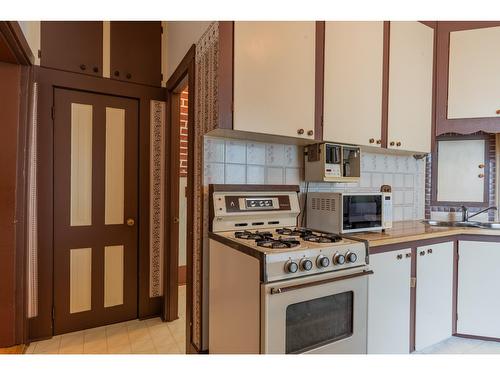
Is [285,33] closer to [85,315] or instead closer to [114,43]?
[114,43]

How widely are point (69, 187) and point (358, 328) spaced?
89.2 inches

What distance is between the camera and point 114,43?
2455 millimetres

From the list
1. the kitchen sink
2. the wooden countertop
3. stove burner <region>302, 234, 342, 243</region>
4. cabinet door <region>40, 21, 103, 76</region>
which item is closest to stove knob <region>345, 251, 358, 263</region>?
stove burner <region>302, 234, 342, 243</region>

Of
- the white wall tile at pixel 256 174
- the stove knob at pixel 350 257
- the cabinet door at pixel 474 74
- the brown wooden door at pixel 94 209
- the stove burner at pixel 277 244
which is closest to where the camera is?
the stove burner at pixel 277 244

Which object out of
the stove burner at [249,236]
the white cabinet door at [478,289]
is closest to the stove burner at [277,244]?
the stove burner at [249,236]

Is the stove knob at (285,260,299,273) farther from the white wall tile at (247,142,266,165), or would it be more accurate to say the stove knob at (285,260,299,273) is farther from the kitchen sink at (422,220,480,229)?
the kitchen sink at (422,220,480,229)

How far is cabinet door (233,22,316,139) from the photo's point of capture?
1.67 m

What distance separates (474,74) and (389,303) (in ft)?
6.63

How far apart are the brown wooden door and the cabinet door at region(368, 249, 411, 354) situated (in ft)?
6.34

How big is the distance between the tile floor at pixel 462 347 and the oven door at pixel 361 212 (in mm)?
996

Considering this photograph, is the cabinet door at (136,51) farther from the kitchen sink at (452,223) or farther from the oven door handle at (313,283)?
the kitchen sink at (452,223)

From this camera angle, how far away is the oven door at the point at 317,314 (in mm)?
1312

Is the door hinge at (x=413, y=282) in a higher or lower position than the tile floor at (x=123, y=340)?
higher
